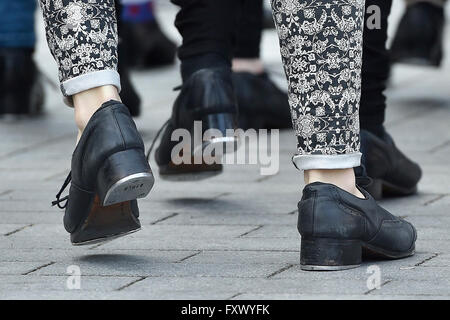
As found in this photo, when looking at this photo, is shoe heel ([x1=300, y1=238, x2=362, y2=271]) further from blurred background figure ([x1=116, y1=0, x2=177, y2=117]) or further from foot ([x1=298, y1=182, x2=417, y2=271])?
blurred background figure ([x1=116, y1=0, x2=177, y2=117])

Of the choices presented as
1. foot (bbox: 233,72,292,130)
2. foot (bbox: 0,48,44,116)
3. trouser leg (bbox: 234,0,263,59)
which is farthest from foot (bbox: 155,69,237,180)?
foot (bbox: 0,48,44,116)

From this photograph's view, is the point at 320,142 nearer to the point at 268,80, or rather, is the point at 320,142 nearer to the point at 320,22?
the point at 320,22

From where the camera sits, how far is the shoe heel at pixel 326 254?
2279 mm

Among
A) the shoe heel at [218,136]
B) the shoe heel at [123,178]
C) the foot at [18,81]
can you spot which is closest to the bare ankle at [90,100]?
the shoe heel at [123,178]

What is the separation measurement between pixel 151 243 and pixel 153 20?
3704 mm

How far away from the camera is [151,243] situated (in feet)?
8.52

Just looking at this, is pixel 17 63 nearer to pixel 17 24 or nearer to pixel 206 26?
pixel 17 24

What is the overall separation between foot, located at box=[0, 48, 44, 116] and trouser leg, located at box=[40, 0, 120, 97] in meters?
2.21

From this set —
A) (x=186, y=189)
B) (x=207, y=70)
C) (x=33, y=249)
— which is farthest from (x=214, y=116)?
(x=33, y=249)

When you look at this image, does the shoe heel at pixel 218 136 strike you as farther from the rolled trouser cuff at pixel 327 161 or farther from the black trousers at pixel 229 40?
the rolled trouser cuff at pixel 327 161

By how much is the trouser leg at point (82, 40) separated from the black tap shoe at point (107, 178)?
67 millimetres

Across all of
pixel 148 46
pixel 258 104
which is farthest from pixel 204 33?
pixel 148 46

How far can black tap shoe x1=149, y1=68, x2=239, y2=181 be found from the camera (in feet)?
9.48

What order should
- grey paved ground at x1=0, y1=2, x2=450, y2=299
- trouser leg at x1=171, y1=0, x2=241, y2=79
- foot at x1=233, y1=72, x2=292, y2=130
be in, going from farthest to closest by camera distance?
foot at x1=233, y1=72, x2=292, y2=130 < trouser leg at x1=171, y1=0, x2=241, y2=79 < grey paved ground at x1=0, y1=2, x2=450, y2=299
